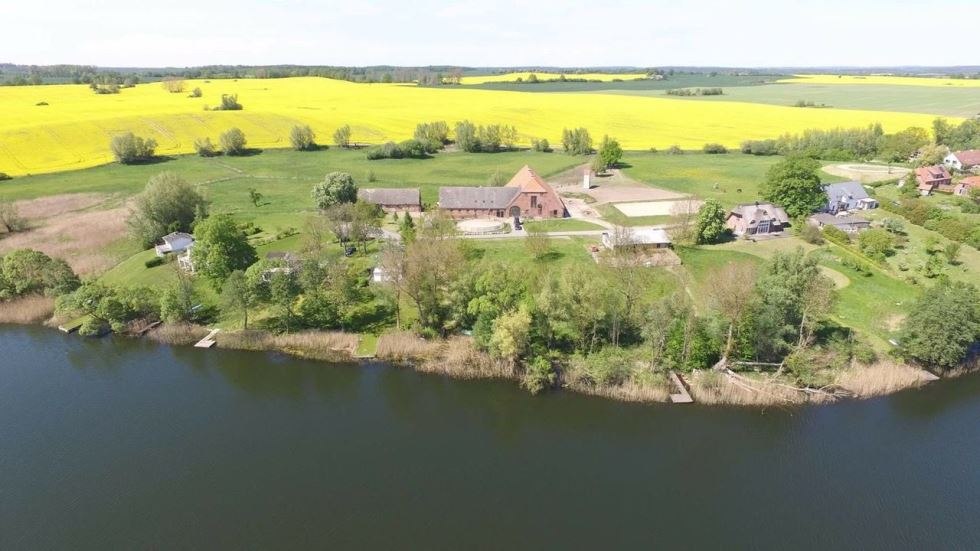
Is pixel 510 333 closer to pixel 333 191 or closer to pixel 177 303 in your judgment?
pixel 177 303

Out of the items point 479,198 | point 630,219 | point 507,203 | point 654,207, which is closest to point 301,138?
point 479,198

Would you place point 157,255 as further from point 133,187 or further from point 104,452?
point 133,187

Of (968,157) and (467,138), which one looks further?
(467,138)

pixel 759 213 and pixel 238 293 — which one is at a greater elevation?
pixel 759 213

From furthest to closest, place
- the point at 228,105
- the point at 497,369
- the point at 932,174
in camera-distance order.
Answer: the point at 228,105 → the point at 932,174 → the point at 497,369

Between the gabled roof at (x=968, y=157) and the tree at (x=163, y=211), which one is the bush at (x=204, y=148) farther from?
the gabled roof at (x=968, y=157)

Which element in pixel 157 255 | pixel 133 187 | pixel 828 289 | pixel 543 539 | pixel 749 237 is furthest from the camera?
pixel 133 187

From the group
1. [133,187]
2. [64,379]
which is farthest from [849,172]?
[133,187]

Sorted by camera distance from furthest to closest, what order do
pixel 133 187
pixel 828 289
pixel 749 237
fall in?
1. pixel 133 187
2. pixel 749 237
3. pixel 828 289
